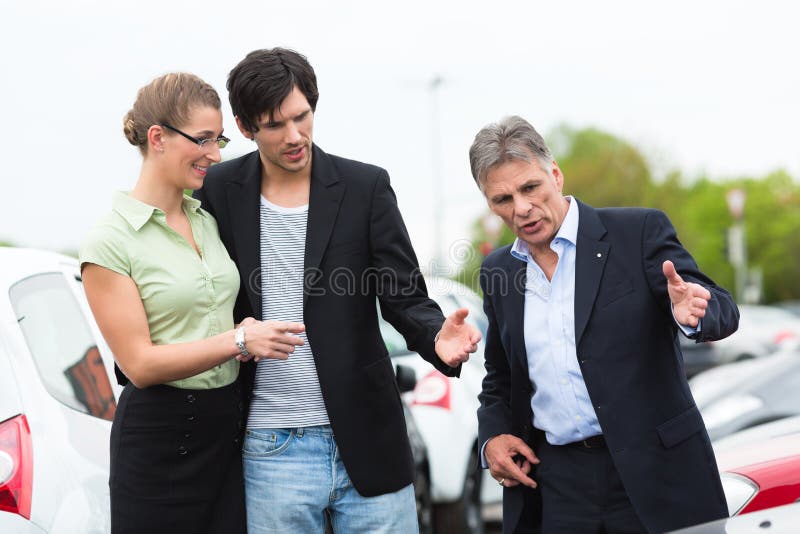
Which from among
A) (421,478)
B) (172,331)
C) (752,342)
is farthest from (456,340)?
(752,342)

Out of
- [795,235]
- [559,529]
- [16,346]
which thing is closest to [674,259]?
[559,529]

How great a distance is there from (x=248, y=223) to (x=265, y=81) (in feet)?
1.44

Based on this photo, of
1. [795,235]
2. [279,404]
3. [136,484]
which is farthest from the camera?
[795,235]

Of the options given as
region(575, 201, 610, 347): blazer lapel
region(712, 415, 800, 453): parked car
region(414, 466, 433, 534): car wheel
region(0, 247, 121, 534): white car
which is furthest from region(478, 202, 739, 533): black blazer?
region(414, 466, 433, 534): car wheel

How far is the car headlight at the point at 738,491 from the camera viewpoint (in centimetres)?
348

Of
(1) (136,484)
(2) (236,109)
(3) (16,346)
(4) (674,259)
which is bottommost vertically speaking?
(1) (136,484)

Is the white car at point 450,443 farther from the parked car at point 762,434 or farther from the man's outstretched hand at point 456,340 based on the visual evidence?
the man's outstretched hand at point 456,340

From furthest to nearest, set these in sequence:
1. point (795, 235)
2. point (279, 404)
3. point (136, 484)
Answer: point (795, 235)
point (279, 404)
point (136, 484)

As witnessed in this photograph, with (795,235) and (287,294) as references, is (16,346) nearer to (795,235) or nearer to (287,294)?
(287,294)

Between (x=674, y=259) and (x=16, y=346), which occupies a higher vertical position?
(x=674, y=259)

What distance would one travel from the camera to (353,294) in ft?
10.0

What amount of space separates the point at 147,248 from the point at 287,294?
46 cm

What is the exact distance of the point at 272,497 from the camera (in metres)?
2.95

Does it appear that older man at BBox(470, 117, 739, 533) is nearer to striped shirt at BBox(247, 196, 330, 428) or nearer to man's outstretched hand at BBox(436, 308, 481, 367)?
man's outstretched hand at BBox(436, 308, 481, 367)
